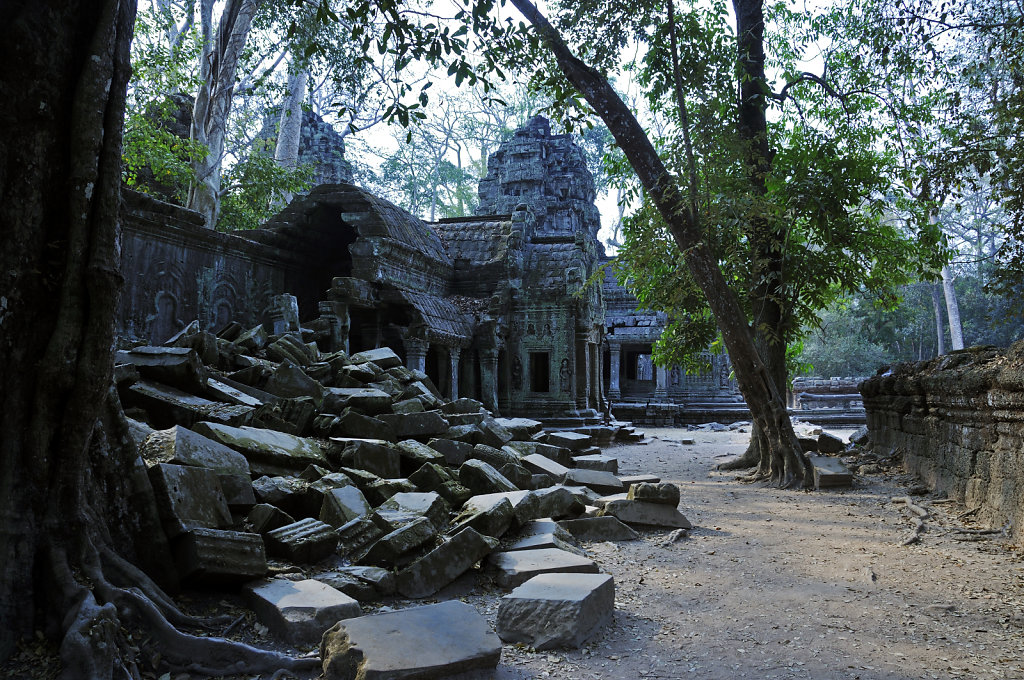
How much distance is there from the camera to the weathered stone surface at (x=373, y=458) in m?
4.78

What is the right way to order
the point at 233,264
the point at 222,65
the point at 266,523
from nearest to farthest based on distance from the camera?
1. the point at 266,523
2. the point at 233,264
3. the point at 222,65

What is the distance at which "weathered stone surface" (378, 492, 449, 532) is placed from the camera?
13.1ft

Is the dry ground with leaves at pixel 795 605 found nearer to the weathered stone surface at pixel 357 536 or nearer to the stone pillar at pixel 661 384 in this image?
the weathered stone surface at pixel 357 536

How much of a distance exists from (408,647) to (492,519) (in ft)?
5.67

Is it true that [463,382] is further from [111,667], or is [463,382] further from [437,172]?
[437,172]

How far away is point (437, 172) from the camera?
37.2m

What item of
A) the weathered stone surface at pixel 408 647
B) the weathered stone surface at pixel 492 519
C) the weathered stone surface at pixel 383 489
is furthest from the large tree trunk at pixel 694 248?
the weathered stone surface at pixel 408 647

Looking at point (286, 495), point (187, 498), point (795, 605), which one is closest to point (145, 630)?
point (187, 498)

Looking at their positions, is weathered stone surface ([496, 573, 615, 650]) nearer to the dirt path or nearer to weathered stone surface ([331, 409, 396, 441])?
the dirt path

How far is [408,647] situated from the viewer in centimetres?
237

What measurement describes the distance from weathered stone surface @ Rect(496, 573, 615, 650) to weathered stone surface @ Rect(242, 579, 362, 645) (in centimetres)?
68

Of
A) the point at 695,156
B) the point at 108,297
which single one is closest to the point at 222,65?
the point at 695,156

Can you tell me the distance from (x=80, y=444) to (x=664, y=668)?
2430 mm

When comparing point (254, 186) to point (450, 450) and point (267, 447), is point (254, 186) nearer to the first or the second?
point (450, 450)
